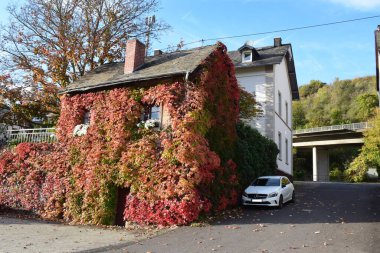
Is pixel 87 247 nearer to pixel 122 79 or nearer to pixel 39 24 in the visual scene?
pixel 122 79

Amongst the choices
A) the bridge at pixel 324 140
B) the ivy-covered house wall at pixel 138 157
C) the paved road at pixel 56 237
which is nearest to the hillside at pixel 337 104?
the bridge at pixel 324 140

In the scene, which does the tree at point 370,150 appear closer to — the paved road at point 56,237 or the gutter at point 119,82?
the gutter at point 119,82

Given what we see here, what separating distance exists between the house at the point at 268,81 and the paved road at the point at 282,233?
11075 millimetres

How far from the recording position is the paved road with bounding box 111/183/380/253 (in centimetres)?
984

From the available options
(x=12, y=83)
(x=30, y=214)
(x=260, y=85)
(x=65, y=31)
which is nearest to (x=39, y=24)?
(x=65, y=31)

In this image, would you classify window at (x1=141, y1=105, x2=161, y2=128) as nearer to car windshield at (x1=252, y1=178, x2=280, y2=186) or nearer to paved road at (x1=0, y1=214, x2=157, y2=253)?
paved road at (x1=0, y1=214, x2=157, y2=253)

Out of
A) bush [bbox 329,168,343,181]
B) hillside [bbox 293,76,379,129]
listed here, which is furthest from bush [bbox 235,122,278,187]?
hillside [bbox 293,76,379,129]

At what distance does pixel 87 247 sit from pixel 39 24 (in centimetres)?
2007

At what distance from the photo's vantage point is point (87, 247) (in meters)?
10.9

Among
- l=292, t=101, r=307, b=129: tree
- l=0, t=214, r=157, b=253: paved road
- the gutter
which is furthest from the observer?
l=292, t=101, r=307, b=129: tree

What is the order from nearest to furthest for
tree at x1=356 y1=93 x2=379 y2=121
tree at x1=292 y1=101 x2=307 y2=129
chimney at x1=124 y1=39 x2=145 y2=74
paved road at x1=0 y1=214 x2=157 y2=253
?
paved road at x1=0 y1=214 x2=157 y2=253, chimney at x1=124 y1=39 x2=145 y2=74, tree at x1=356 y1=93 x2=379 y2=121, tree at x1=292 y1=101 x2=307 y2=129

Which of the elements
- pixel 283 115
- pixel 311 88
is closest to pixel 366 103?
pixel 311 88

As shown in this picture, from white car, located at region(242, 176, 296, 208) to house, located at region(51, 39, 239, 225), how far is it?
722mm

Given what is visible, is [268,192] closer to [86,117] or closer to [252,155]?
[252,155]
